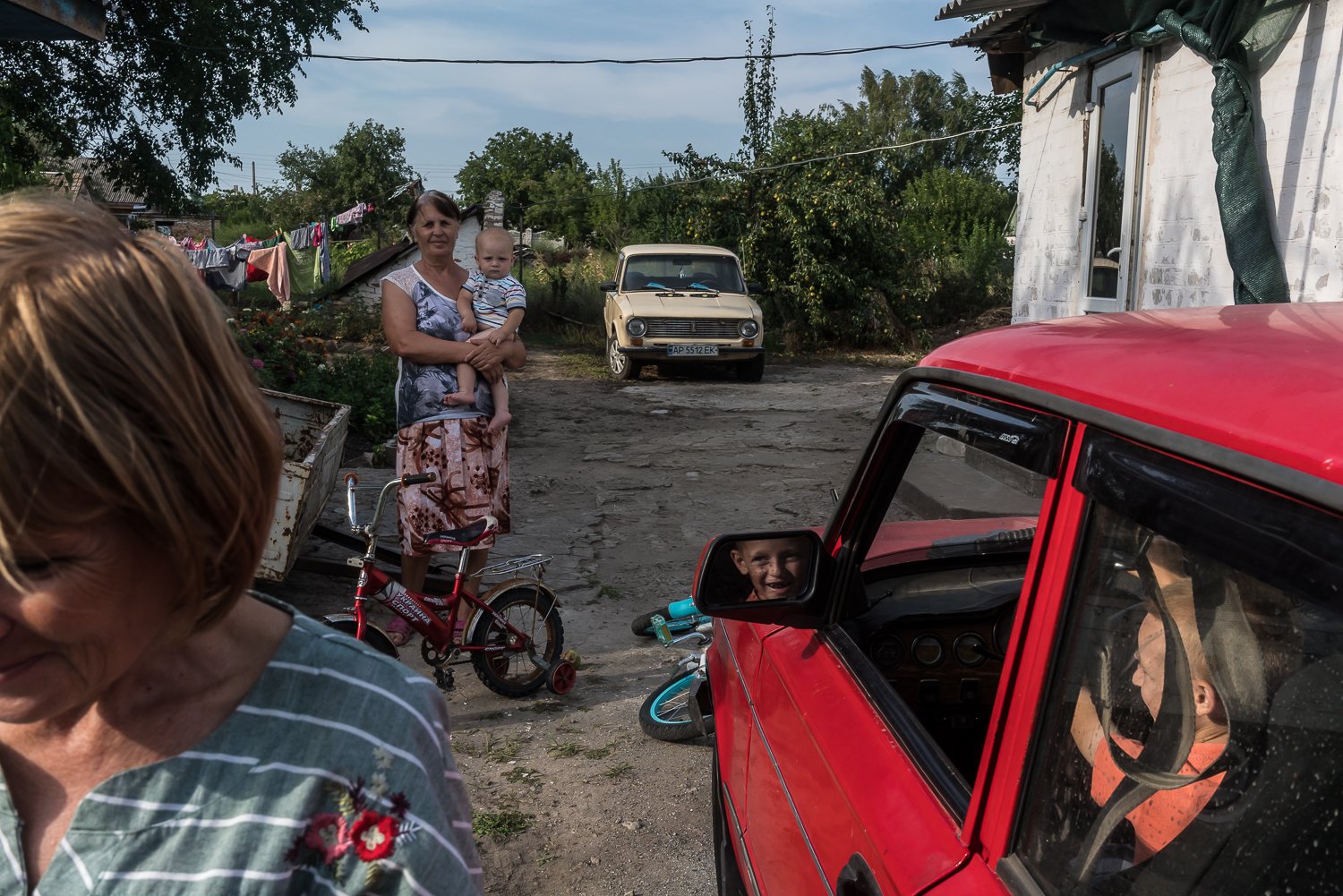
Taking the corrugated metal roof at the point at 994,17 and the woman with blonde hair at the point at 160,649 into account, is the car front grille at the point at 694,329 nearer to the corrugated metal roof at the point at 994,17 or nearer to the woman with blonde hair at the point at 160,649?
the corrugated metal roof at the point at 994,17

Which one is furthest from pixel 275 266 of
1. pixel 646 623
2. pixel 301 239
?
pixel 646 623

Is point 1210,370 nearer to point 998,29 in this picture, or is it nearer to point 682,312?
point 998,29

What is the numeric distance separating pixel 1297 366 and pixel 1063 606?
1.14 feet

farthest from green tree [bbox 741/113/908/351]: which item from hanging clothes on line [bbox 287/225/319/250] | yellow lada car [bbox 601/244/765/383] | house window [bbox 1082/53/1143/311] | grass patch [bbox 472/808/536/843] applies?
grass patch [bbox 472/808/536/843]

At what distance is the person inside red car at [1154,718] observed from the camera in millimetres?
1107

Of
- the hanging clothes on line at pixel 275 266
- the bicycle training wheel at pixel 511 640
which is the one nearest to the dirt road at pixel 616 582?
the bicycle training wheel at pixel 511 640

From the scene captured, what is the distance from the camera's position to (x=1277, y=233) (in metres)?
6.29

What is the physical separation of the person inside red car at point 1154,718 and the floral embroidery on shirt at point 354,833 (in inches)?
29.2

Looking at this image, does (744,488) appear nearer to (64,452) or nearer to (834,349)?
(64,452)

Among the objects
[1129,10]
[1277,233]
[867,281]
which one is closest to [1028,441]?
[1277,233]

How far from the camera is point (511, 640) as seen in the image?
4.52m

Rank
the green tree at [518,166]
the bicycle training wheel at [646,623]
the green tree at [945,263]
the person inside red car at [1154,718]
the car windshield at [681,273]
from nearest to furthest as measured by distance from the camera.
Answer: the person inside red car at [1154,718] < the bicycle training wheel at [646,623] < the car windshield at [681,273] < the green tree at [945,263] < the green tree at [518,166]

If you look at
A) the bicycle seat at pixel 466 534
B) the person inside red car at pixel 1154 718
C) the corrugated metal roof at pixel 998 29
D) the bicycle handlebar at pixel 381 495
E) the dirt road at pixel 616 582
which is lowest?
the dirt road at pixel 616 582

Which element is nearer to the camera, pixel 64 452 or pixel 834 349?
pixel 64 452
